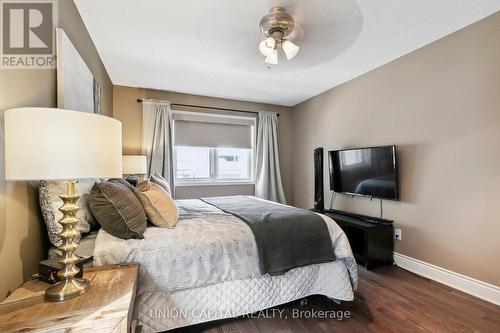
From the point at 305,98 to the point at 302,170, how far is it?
136 centimetres

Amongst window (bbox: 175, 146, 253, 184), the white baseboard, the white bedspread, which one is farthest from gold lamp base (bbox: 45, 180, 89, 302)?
Answer: window (bbox: 175, 146, 253, 184)

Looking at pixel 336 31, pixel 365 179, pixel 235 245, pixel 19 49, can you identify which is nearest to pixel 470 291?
pixel 365 179

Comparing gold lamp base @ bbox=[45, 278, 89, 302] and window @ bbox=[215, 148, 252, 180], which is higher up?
window @ bbox=[215, 148, 252, 180]

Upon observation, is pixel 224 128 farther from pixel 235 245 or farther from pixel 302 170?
pixel 235 245

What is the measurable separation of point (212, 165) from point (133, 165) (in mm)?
1466

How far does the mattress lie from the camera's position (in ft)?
5.06

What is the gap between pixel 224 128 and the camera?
14.7ft

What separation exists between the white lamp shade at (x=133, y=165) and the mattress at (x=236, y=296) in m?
2.17

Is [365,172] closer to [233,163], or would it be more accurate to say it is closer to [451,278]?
[451,278]

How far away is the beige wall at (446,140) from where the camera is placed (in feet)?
6.95

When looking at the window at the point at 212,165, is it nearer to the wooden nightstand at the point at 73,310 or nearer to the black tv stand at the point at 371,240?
the black tv stand at the point at 371,240

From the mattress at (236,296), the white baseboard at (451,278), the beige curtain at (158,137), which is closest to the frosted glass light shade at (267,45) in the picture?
the mattress at (236,296)

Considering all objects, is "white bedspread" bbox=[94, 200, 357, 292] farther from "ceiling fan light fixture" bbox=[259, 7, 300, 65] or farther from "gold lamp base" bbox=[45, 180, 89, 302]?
"ceiling fan light fixture" bbox=[259, 7, 300, 65]

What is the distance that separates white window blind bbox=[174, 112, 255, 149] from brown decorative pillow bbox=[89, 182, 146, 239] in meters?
2.73
